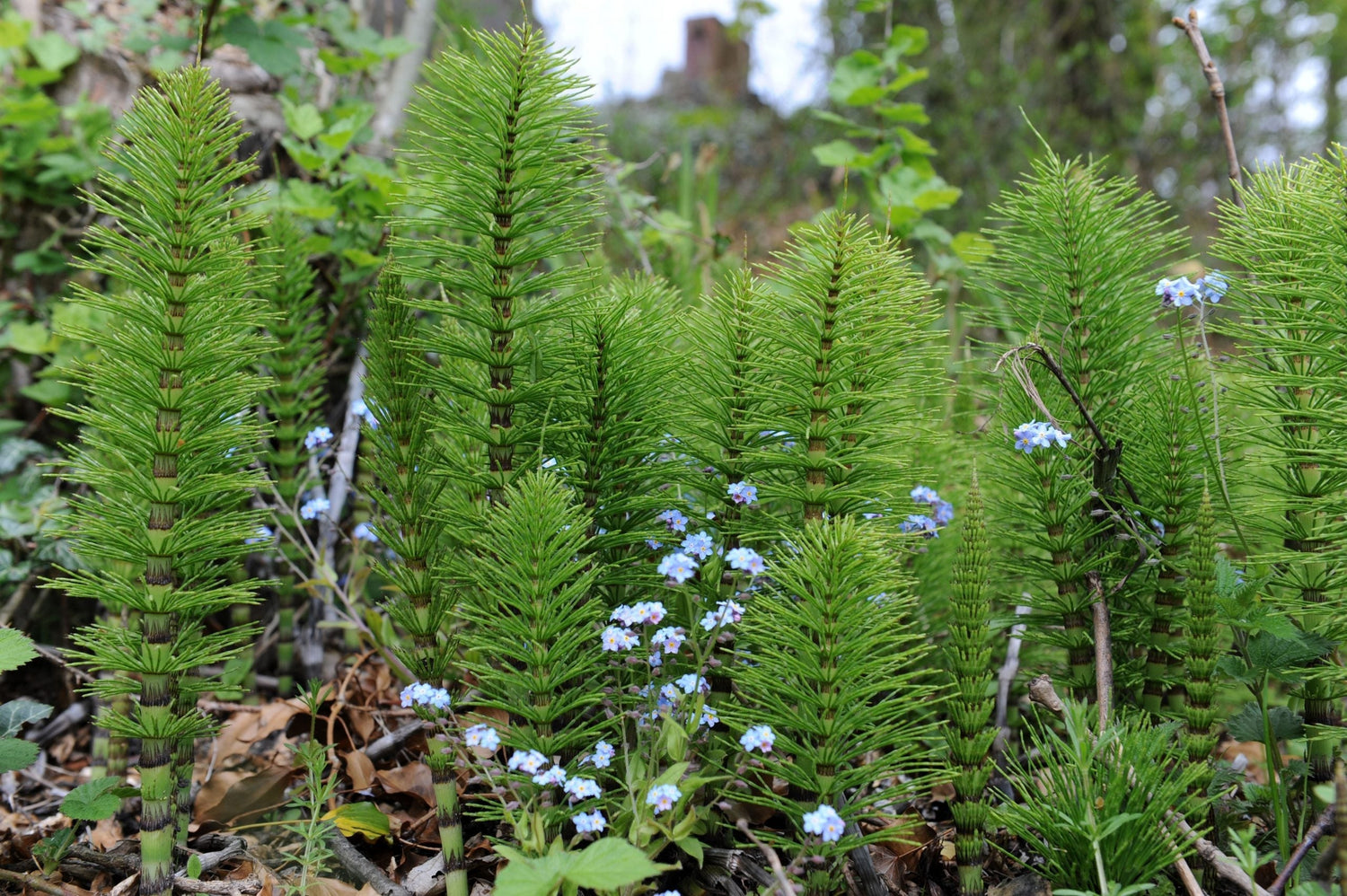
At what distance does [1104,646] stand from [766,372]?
69 cm

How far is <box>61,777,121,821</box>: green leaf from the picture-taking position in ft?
4.56

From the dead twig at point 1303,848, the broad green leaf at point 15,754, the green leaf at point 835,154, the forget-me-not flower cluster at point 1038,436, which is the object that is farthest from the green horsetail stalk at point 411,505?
the green leaf at point 835,154

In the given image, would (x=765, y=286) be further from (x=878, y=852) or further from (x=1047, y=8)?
(x=1047, y=8)

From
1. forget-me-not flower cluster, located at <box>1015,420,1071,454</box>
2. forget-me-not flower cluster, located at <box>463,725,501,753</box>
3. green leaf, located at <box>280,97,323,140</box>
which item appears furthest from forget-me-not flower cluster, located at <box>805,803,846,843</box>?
green leaf, located at <box>280,97,323,140</box>

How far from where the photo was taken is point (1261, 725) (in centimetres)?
145

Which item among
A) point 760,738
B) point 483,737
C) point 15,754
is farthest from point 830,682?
point 15,754

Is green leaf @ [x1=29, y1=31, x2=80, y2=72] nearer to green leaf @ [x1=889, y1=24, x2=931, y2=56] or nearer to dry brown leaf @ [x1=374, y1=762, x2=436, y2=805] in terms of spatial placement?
dry brown leaf @ [x1=374, y1=762, x2=436, y2=805]

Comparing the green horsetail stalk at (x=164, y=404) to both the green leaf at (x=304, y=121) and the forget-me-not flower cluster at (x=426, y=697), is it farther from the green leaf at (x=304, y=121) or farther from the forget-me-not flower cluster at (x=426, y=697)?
the green leaf at (x=304, y=121)

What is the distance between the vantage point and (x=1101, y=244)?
1560 millimetres

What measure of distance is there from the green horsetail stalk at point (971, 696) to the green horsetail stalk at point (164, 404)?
104cm

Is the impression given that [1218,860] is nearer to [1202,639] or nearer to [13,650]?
[1202,639]

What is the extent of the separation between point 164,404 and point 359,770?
0.81m

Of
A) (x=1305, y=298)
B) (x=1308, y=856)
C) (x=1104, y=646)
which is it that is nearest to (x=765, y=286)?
(x=1104, y=646)

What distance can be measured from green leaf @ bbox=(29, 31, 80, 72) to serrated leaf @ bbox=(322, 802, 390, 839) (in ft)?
7.86
